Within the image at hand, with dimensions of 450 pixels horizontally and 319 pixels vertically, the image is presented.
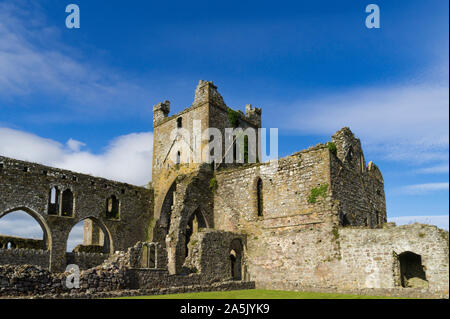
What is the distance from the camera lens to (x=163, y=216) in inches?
1156

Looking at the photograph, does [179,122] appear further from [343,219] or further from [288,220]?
[343,219]

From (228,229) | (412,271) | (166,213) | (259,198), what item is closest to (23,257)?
(166,213)

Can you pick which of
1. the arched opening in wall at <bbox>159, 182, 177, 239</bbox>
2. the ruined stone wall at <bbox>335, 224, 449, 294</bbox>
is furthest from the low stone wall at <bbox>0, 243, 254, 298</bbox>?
the arched opening in wall at <bbox>159, 182, 177, 239</bbox>

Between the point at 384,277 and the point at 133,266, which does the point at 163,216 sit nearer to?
the point at 133,266

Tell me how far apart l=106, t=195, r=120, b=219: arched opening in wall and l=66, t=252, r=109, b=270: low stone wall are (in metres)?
2.87

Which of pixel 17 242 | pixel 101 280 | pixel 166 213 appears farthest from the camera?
pixel 166 213

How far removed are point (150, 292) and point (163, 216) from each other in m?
13.1

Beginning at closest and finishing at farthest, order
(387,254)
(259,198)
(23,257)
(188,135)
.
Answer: (387,254)
(23,257)
(259,198)
(188,135)

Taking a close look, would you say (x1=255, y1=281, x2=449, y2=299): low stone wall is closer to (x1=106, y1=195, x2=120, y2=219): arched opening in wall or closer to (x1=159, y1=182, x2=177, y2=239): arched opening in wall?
(x1=159, y1=182, x2=177, y2=239): arched opening in wall

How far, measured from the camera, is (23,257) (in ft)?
72.2

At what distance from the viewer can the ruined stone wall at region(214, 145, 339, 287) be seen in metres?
20.4

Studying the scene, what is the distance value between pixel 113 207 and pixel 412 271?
1813 cm

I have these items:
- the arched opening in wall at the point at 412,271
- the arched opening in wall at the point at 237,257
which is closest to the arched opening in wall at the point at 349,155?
the arched opening in wall at the point at 412,271

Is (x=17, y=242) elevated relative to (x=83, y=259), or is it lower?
elevated
